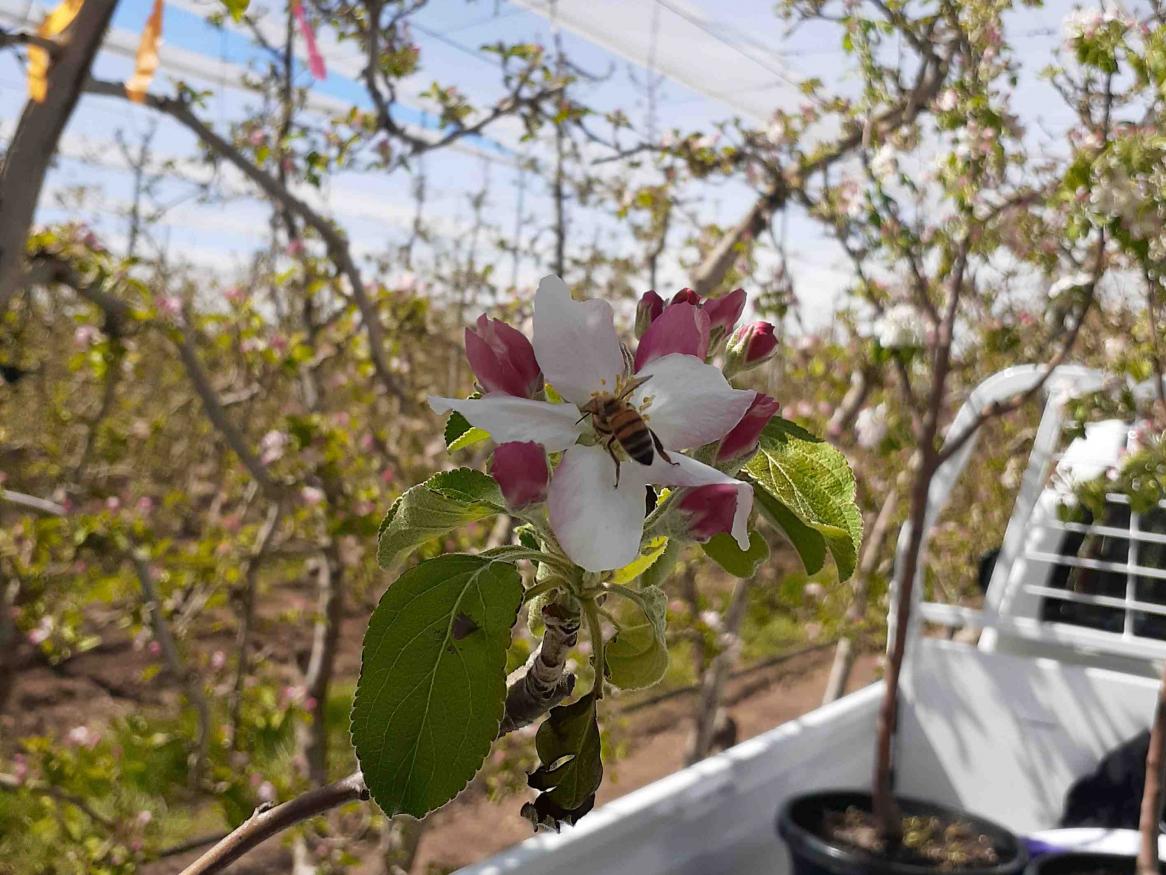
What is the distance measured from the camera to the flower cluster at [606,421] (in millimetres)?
366

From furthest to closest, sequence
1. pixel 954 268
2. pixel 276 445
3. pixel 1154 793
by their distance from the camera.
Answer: pixel 276 445, pixel 954 268, pixel 1154 793

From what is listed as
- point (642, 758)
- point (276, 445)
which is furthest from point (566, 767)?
point (642, 758)

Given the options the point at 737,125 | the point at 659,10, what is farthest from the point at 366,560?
the point at 659,10

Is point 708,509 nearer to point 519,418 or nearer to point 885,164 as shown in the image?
point 519,418

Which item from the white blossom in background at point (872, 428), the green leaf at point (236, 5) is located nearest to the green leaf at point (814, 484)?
the green leaf at point (236, 5)

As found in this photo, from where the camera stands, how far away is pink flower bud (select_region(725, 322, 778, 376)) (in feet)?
1.65

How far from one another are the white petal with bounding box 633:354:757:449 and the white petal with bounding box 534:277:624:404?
2 cm

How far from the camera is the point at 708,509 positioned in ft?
1.33

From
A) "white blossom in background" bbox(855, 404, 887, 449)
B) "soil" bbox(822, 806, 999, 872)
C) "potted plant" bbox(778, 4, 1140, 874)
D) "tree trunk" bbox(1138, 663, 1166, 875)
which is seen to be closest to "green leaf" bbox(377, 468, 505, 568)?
"tree trunk" bbox(1138, 663, 1166, 875)

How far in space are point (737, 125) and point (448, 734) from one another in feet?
8.67

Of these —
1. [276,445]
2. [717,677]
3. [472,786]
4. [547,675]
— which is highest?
[547,675]

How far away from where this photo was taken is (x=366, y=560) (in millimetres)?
3240

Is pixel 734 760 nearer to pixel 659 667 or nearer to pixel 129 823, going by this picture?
pixel 659 667

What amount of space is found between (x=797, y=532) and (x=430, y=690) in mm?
182
